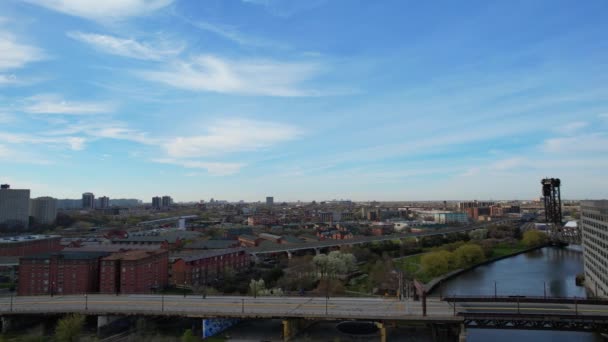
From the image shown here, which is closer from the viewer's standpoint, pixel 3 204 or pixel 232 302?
pixel 232 302

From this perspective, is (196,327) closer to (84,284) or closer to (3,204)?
(84,284)

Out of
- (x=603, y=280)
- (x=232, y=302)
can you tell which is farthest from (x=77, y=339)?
(x=603, y=280)

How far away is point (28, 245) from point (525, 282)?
137 ft

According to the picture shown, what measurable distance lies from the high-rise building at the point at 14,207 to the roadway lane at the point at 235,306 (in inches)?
2211

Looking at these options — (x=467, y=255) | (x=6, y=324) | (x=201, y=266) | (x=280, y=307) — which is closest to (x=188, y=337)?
(x=280, y=307)

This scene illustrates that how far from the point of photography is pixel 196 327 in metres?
17.2

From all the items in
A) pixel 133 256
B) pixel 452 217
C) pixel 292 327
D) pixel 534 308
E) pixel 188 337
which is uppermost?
pixel 452 217

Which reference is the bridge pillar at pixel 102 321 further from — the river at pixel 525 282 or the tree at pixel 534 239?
the tree at pixel 534 239

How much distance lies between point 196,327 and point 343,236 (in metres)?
38.1

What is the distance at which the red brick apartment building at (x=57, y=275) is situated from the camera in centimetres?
2412

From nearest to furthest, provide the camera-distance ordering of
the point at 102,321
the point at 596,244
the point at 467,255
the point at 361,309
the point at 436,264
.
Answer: the point at 361,309 → the point at 102,321 → the point at 596,244 → the point at 436,264 → the point at 467,255

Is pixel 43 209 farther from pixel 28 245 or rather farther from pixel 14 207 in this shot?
pixel 28 245

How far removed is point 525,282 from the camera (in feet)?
94.2

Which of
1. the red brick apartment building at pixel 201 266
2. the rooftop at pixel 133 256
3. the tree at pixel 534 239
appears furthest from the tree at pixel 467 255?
the rooftop at pixel 133 256
